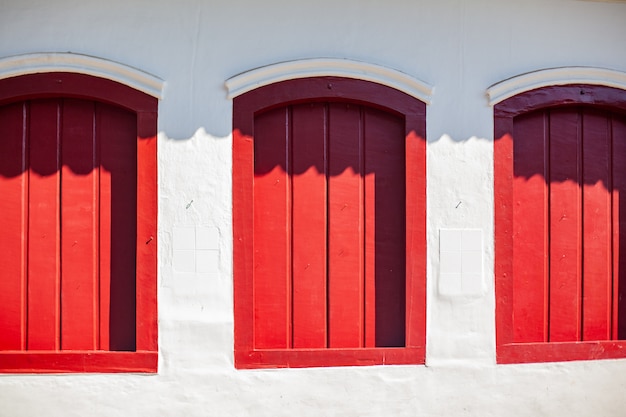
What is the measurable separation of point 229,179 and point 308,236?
2.38ft

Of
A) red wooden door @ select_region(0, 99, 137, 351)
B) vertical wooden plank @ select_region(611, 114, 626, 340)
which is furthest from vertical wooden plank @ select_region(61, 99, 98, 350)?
vertical wooden plank @ select_region(611, 114, 626, 340)

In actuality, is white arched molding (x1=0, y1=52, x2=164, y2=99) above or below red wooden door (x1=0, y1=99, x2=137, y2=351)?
above

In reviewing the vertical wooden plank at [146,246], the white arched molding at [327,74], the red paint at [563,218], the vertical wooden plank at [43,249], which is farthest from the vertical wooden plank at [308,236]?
the vertical wooden plank at [43,249]

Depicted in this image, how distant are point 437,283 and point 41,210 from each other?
2.98 meters

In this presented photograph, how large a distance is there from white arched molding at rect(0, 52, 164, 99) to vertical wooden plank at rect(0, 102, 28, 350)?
0.61 metres

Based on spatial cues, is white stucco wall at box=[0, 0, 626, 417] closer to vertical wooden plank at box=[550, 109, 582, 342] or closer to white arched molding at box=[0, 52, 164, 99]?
white arched molding at box=[0, 52, 164, 99]

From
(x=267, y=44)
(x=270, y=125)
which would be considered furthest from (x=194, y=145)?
(x=267, y=44)

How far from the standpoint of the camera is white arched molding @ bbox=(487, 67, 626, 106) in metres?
4.36

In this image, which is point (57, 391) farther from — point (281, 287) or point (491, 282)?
point (491, 282)

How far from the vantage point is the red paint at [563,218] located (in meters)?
4.43

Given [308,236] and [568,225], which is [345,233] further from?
[568,225]

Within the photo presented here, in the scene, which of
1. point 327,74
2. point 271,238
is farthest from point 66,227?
point 327,74

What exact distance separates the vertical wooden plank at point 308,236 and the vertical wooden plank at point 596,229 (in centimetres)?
210

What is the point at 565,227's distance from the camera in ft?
14.9
